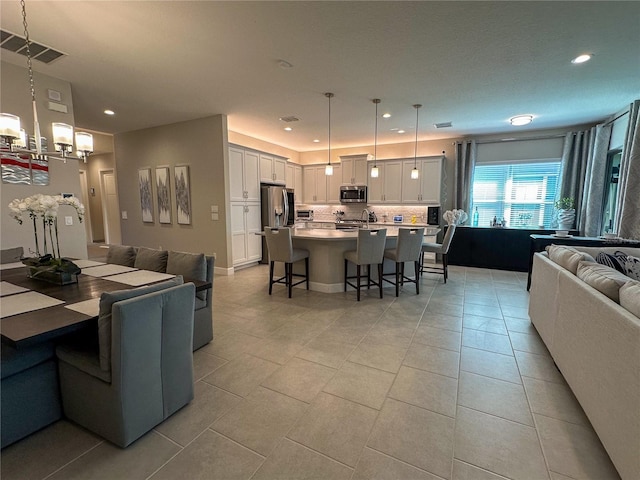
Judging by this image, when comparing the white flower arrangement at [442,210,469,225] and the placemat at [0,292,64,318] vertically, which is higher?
the white flower arrangement at [442,210,469,225]

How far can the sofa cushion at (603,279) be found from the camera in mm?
1715

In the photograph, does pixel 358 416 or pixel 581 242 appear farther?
pixel 581 242

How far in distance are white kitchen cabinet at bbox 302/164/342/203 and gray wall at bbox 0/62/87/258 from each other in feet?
16.7

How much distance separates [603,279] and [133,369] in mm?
2825

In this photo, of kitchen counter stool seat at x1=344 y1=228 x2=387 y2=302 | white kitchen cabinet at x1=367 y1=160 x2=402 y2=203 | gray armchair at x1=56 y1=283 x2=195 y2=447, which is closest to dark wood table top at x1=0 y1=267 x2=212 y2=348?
gray armchair at x1=56 y1=283 x2=195 y2=447

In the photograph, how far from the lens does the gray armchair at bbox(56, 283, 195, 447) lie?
4.90ft

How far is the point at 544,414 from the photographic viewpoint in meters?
1.85

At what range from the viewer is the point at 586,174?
206 inches

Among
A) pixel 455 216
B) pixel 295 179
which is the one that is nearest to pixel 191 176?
pixel 295 179

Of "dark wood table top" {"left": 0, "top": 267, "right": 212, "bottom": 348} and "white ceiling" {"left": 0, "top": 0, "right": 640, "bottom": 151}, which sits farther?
"white ceiling" {"left": 0, "top": 0, "right": 640, "bottom": 151}

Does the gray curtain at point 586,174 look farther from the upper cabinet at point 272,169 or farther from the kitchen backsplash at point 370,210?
the upper cabinet at point 272,169

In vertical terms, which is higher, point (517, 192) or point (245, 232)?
point (517, 192)

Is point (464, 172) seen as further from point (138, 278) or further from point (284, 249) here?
point (138, 278)

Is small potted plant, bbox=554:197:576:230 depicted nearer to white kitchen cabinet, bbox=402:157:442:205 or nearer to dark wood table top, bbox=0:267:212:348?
white kitchen cabinet, bbox=402:157:442:205
